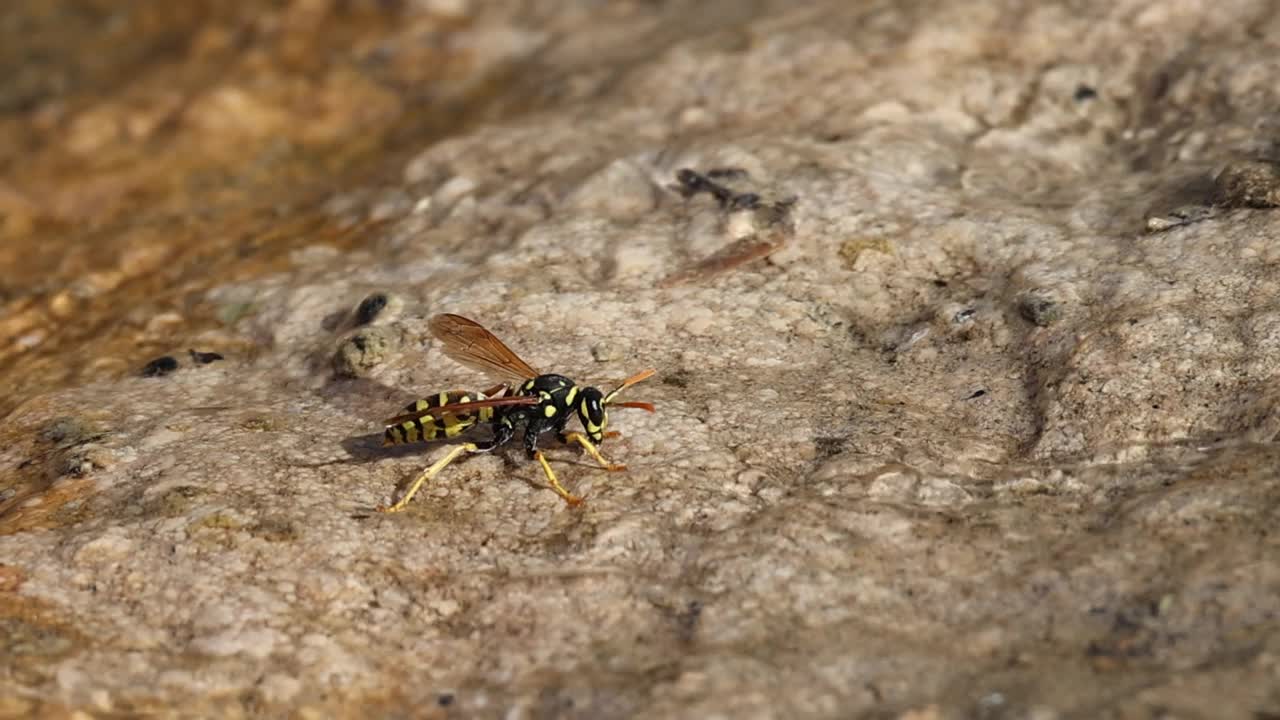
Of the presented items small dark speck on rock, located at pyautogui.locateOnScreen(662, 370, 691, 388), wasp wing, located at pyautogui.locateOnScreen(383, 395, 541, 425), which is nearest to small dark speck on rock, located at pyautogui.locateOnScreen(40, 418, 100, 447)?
wasp wing, located at pyautogui.locateOnScreen(383, 395, 541, 425)

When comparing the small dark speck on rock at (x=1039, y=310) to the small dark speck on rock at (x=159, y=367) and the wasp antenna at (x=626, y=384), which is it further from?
the small dark speck on rock at (x=159, y=367)

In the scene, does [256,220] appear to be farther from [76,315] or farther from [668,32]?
[668,32]

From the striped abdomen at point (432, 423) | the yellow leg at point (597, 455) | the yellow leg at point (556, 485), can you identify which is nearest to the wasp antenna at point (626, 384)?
the yellow leg at point (597, 455)

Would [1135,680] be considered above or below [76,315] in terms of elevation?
below

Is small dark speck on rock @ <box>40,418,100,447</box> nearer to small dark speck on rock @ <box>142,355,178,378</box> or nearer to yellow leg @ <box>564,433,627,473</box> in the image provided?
small dark speck on rock @ <box>142,355,178,378</box>

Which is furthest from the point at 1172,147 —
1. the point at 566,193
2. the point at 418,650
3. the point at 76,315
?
the point at 76,315

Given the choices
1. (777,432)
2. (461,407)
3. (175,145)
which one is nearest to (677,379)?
(777,432)
